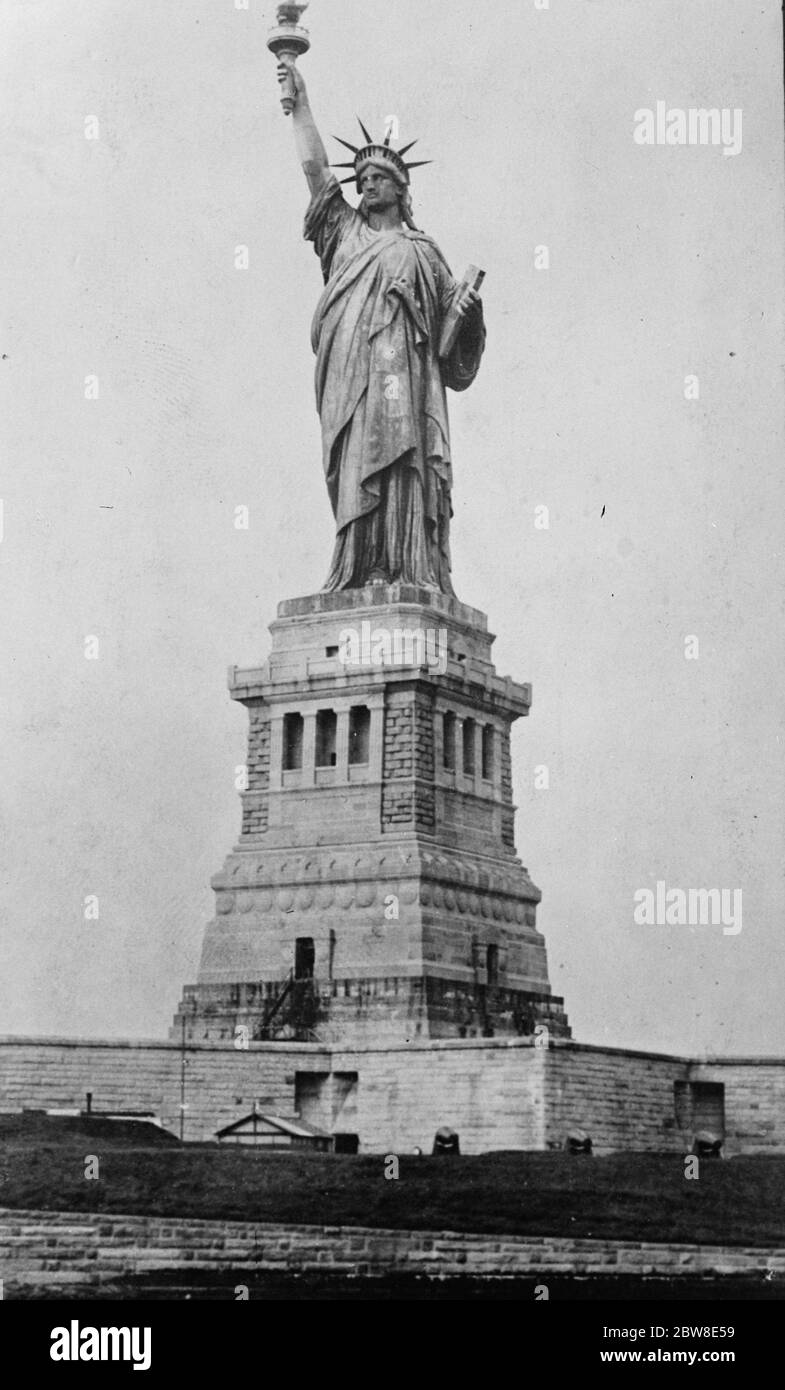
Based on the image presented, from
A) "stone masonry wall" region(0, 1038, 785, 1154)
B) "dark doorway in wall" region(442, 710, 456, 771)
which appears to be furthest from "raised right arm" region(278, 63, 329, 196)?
"stone masonry wall" region(0, 1038, 785, 1154)

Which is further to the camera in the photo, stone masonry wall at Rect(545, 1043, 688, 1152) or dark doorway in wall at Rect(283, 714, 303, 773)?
dark doorway in wall at Rect(283, 714, 303, 773)

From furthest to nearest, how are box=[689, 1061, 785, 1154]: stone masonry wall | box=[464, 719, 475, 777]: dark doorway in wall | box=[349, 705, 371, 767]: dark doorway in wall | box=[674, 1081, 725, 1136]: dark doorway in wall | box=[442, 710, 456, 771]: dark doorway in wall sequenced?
box=[464, 719, 475, 777]: dark doorway in wall, box=[442, 710, 456, 771]: dark doorway in wall, box=[349, 705, 371, 767]: dark doorway in wall, box=[674, 1081, 725, 1136]: dark doorway in wall, box=[689, 1061, 785, 1154]: stone masonry wall

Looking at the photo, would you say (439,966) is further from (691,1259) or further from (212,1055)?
(691,1259)

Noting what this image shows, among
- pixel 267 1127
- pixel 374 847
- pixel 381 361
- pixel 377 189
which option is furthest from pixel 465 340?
pixel 267 1127

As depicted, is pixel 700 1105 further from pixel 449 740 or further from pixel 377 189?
pixel 377 189

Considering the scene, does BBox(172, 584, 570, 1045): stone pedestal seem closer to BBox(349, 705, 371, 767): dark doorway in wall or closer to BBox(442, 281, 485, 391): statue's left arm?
BBox(349, 705, 371, 767): dark doorway in wall

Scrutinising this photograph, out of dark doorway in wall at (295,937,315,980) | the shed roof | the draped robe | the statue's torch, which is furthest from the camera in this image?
the statue's torch
